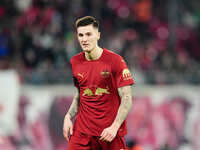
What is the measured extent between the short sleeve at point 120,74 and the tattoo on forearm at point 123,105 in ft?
0.20

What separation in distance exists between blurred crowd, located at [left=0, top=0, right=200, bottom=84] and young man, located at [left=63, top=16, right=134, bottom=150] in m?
4.02

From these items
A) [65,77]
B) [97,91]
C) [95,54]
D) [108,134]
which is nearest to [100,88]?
[97,91]

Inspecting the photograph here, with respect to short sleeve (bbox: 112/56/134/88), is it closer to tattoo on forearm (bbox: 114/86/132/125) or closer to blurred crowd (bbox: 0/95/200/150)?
tattoo on forearm (bbox: 114/86/132/125)

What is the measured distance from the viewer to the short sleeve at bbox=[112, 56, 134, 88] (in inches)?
200

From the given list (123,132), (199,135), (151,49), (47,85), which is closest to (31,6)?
(47,85)

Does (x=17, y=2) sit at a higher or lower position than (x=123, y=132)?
higher

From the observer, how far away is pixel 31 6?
34.6 feet

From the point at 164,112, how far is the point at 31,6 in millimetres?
3786

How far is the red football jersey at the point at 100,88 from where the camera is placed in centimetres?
514

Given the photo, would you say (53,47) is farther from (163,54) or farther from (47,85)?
(163,54)

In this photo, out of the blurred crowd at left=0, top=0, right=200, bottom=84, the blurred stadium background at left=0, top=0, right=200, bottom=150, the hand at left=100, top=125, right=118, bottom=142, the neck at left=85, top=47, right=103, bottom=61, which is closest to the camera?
the hand at left=100, top=125, right=118, bottom=142

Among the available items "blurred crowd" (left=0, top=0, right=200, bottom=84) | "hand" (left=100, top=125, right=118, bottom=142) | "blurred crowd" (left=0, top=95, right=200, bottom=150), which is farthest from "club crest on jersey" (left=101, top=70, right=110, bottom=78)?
"blurred crowd" (left=0, top=95, right=200, bottom=150)

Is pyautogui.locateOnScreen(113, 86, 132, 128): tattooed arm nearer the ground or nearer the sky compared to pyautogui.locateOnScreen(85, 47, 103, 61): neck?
nearer the ground

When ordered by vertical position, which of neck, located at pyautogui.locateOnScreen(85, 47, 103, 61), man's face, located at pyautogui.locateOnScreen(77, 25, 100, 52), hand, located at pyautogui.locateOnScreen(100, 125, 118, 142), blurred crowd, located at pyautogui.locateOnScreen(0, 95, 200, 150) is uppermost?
man's face, located at pyautogui.locateOnScreen(77, 25, 100, 52)
